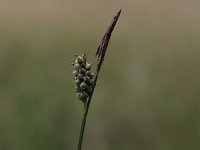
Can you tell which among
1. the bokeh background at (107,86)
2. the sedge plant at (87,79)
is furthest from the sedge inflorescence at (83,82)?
the bokeh background at (107,86)

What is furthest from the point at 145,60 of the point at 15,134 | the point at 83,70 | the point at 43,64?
the point at 83,70

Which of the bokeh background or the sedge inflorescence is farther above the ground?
the bokeh background

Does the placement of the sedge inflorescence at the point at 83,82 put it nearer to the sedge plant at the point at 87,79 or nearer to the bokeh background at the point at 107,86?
the sedge plant at the point at 87,79

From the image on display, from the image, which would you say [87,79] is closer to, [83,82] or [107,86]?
[83,82]

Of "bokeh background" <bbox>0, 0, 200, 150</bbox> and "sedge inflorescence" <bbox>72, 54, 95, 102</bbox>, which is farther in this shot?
"bokeh background" <bbox>0, 0, 200, 150</bbox>

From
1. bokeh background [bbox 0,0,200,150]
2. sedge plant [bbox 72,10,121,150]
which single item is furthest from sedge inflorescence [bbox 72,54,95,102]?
bokeh background [bbox 0,0,200,150]

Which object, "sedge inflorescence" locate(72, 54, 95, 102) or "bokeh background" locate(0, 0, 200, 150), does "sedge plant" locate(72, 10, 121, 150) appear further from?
"bokeh background" locate(0, 0, 200, 150)

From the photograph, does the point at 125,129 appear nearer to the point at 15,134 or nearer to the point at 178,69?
the point at 15,134

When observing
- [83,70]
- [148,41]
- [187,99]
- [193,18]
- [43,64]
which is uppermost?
[193,18]
